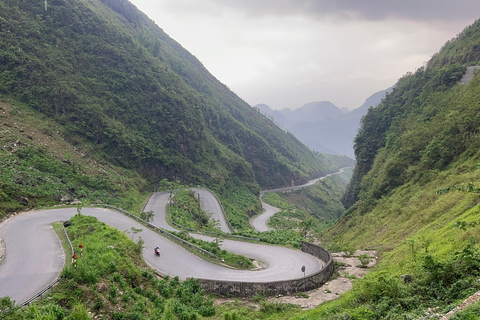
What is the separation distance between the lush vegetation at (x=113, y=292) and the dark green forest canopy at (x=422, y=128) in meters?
29.3

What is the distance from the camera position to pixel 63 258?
51.5 feet

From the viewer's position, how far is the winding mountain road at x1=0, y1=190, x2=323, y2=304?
1362cm

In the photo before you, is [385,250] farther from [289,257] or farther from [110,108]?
[110,108]

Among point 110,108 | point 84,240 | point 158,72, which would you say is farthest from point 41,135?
point 158,72

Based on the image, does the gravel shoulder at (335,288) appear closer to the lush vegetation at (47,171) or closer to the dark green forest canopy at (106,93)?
the lush vegetation at (47,171)

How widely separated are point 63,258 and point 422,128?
142 feet

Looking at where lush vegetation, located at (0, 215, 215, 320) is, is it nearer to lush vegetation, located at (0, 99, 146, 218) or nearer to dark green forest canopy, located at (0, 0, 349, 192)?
lush vegetation, located at (0, 99, 146, 218)

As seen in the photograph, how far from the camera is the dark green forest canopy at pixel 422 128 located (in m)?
30.8

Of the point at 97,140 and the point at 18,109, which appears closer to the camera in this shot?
the point at 18,109

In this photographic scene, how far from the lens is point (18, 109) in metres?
43.2

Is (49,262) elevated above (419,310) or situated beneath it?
situated beneath

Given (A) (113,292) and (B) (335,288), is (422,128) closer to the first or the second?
(B) (335,288)

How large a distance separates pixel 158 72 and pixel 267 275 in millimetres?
74204

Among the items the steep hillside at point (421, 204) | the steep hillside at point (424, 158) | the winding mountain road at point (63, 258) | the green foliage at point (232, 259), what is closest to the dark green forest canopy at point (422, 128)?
the steep hillside at point (424, 158)
